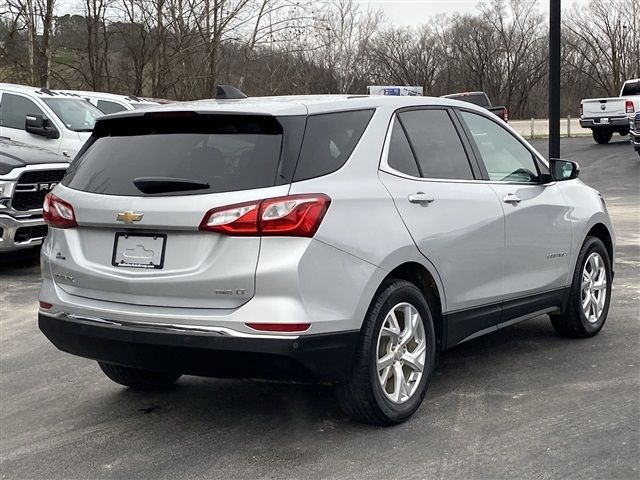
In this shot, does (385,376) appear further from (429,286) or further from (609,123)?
(609,123)

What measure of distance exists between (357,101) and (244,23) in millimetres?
21721

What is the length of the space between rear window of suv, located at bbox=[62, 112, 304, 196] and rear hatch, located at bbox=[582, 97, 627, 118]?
26.6 metres

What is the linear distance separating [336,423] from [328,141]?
1.47 m

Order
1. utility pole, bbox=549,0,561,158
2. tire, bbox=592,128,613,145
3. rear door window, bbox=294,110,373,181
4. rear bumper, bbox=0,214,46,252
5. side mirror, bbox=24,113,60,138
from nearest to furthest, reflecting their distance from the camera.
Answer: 1. rear door window, bbox=294,110,373,181
2. rear bumper, bbox=0,214,46,252
3. utility pole, bbox=549,0,561,158
4. side mirror, bbox=24,113,60,138
5. tire, bbox=592,128,613,145

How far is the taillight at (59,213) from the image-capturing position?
14.4ft

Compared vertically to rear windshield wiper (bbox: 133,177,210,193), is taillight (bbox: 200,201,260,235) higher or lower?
lower

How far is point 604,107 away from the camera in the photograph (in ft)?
96.3

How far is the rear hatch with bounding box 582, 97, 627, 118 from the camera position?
28.9 m

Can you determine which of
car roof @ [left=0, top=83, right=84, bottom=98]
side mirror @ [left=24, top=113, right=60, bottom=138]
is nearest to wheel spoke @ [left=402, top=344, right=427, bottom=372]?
side mirror @ [left=24, top=113, right=60, bottom=138]

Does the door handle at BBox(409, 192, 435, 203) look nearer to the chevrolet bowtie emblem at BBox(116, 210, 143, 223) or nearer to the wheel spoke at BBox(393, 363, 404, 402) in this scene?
the wheel spoke at BBox(393, 363, 404, 402)

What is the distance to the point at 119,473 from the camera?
13.1 feet

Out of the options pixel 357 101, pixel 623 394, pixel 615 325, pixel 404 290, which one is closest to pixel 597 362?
pixel 623 394

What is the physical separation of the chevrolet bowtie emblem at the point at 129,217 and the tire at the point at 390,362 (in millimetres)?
1180

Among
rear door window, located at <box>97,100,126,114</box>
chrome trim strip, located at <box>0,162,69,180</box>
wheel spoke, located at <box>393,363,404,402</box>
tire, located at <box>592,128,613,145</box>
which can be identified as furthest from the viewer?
tire, located at <box>592,128,613,145</box>
